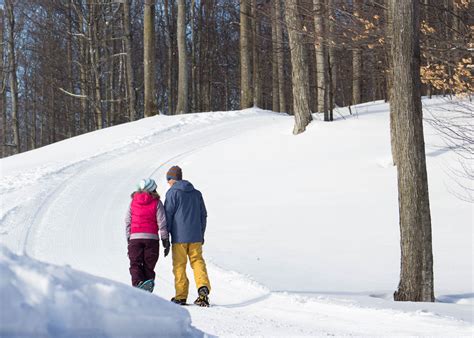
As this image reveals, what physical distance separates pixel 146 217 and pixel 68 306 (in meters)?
4.91

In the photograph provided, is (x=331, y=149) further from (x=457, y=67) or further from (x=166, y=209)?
(x=166, y=209)

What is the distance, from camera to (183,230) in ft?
24.5

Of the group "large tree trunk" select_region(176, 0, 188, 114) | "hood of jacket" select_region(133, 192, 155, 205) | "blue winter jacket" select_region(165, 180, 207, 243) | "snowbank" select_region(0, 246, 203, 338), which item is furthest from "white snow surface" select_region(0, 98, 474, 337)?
"large tree trunk" select_region(176, 0, 188, 114)

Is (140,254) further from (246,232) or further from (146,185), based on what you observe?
(246,232)

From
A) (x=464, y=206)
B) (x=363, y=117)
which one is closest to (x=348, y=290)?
(x=464, y=206)

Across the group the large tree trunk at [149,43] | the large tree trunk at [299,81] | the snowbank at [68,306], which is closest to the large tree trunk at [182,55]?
the large tree trunk at [149,43]

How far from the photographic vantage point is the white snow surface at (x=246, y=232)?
2709mm

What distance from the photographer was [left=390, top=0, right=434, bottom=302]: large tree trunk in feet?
26.0

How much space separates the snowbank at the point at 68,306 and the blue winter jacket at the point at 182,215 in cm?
452

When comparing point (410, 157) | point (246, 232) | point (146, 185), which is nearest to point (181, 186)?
point (146, 185)

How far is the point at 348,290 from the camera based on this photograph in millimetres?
8828

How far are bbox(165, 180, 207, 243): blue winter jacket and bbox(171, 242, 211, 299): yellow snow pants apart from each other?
0.33 ft

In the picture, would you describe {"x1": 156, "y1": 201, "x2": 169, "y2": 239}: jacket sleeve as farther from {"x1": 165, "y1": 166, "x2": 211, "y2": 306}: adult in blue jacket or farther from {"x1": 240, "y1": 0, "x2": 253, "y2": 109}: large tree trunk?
{"x1": 240, "y1": 0, "x2": 253, "y2": 109}: large tree trunk

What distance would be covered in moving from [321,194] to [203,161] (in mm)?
4431
